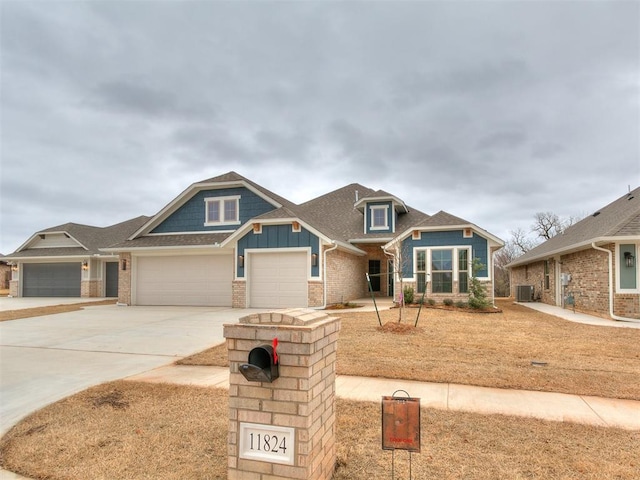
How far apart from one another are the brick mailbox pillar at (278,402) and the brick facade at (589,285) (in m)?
13.2

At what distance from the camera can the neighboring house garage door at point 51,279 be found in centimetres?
2434

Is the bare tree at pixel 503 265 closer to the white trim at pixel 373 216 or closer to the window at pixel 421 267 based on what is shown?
the white trim at pixel 373 216

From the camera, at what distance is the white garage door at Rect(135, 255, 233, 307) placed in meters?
17.1

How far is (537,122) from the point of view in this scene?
14.6 m

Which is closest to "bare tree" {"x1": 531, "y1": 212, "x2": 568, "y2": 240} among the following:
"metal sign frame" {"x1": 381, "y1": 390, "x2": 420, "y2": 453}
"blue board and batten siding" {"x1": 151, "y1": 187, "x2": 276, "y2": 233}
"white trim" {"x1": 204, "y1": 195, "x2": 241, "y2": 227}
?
"blue board and batten siding" {"x1": 151, "y1": 187, "x2": 276, "y2": 233}

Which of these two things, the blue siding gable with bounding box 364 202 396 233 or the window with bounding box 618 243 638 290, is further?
the blue siding gable with bounding box 364 202 396 233

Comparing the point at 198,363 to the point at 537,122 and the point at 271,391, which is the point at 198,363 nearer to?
the point at 271,391

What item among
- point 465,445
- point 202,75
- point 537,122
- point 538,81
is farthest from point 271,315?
point 537,122

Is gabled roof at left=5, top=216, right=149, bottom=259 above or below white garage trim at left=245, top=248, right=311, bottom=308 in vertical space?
above

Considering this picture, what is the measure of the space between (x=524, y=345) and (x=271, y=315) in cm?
709

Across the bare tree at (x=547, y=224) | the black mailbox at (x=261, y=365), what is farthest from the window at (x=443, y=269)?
the bare tree at (x=547, y=224)

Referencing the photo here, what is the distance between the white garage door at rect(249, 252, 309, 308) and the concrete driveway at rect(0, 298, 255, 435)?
2653 millimetres

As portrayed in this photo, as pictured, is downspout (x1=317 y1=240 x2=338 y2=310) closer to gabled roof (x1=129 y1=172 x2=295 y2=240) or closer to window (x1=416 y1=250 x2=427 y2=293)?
gabled roof (x1=129 y1=172 x2=295 y2=240)

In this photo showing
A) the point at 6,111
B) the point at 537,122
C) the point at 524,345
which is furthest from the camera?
the point at 537,122
